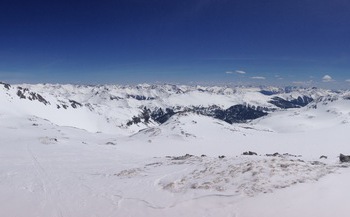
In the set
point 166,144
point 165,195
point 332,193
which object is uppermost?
point 332,193

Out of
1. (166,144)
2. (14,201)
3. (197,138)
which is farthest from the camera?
(197,138)

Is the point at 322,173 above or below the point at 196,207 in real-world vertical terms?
above

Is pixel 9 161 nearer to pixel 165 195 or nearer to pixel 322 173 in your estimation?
pixel 165 195

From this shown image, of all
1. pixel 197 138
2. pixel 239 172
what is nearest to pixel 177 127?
pixel 197 138

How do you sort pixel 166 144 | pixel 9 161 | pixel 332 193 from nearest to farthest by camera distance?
pixel 332 193
pixel 9 161
pixel 166 144

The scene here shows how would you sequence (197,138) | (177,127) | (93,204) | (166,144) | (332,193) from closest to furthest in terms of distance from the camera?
(332,193) < (93,204) < (166,144) < (197,138) < (177,127)

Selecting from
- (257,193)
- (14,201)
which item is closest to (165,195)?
(257,193)

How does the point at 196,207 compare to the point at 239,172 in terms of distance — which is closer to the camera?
the point at 196,207

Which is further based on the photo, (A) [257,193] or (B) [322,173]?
(B) [322,173]

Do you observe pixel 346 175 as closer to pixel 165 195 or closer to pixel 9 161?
pixel 165 195
